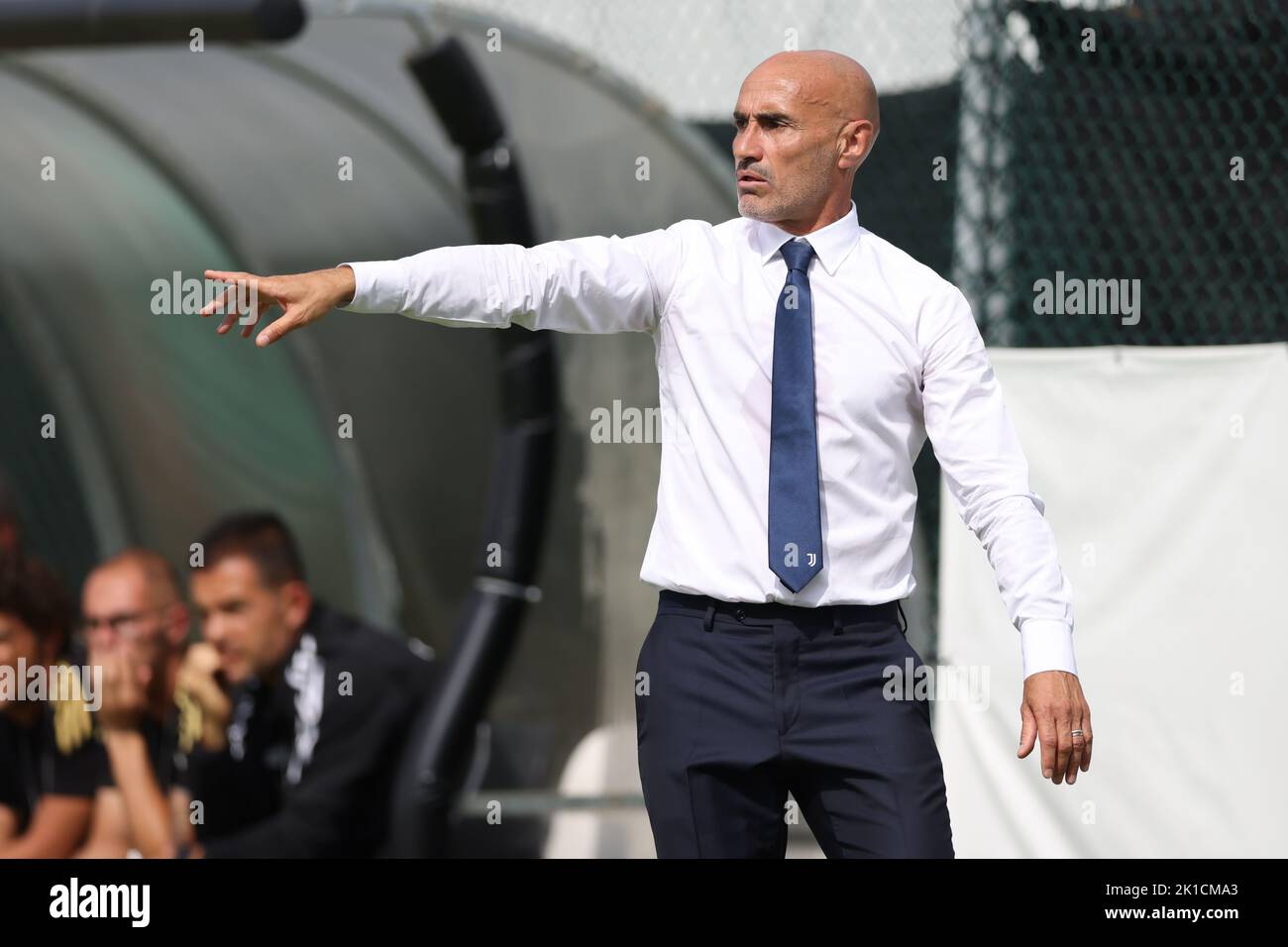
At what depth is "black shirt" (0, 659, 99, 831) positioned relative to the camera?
6.43 m

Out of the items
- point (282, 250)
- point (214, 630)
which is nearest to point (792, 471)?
point (214, 630)

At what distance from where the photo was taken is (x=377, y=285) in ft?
9.48

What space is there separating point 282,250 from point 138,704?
2017 millimetres

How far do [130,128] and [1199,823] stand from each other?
5362 mm

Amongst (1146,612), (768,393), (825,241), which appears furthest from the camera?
(1146,612)

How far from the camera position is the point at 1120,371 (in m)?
5.12

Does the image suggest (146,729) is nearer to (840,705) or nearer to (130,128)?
(130,128)

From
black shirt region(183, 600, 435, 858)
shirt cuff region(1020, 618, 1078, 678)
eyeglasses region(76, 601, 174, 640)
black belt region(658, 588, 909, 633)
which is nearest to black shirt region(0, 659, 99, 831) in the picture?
eyeglasses region(76, 601, 174, 640)

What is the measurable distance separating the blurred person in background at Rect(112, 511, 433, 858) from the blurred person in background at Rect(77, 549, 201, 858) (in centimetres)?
5

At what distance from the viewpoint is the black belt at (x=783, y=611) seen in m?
3.02

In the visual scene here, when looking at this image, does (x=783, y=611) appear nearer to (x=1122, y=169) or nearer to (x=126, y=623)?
(x=1122, y=169)

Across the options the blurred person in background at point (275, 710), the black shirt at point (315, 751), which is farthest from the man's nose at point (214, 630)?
the black shirt at point (315, 751)
